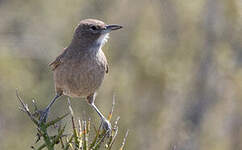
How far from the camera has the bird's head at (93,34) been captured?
792 centimetres

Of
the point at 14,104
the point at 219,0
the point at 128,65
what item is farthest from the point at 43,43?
the point at 219,0

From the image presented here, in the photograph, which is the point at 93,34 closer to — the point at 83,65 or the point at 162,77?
the point at 83,65

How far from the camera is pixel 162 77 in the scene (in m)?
13.8

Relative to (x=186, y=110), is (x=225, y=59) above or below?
above

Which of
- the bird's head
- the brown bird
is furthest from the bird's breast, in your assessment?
the bird's head

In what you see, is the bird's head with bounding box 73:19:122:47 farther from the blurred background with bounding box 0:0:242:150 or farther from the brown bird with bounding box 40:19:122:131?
the blurred background with bounding box 0:0:242:150

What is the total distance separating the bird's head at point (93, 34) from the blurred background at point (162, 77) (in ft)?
16.8

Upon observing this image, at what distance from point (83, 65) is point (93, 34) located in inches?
24.0

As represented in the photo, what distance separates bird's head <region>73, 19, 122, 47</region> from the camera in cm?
792

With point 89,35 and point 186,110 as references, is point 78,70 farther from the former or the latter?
point 186,110

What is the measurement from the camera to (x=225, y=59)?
45.2ft

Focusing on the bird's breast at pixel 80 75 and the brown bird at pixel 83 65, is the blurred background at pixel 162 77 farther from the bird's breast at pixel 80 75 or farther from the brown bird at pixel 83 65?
the bird's breast at pixel 80 75

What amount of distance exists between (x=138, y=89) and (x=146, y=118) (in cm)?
73

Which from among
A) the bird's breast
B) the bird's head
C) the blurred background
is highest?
the bird's head
